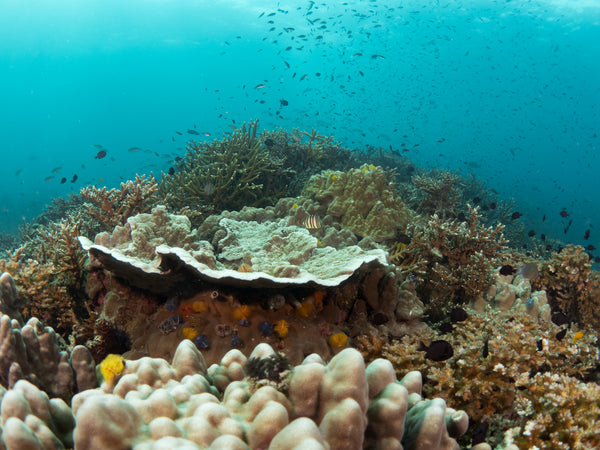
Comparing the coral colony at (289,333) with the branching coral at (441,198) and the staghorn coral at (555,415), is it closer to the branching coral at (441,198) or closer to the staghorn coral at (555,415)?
the staghorn coral at (555,415)

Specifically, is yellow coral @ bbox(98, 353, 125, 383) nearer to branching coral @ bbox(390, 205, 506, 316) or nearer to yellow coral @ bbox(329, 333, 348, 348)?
yellow coral @ bbox(329, 333, 348, 348)

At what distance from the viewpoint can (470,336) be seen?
13.2 ft

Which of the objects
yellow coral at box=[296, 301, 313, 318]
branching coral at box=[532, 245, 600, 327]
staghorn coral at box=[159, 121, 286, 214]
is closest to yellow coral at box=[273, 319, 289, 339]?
yellow coral at box=[296, 301, 313, 318]

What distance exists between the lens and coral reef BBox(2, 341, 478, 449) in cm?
141

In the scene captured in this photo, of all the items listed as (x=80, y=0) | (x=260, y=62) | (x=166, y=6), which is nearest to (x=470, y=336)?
(x=166, y=6)

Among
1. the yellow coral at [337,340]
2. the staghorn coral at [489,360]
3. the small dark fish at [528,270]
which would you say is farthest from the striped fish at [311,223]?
the small dark fish at [528,270]

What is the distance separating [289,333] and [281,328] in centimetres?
14

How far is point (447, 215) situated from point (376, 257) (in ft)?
20.4

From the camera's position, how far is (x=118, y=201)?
600 centimetres

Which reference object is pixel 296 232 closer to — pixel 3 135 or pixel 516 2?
pixel 516 2

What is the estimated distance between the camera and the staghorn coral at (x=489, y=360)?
10.7 feet

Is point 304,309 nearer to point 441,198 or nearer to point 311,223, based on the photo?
point 311,223

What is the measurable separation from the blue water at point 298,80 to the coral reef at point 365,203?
32.9 m

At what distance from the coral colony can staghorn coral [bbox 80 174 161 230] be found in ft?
0.15
